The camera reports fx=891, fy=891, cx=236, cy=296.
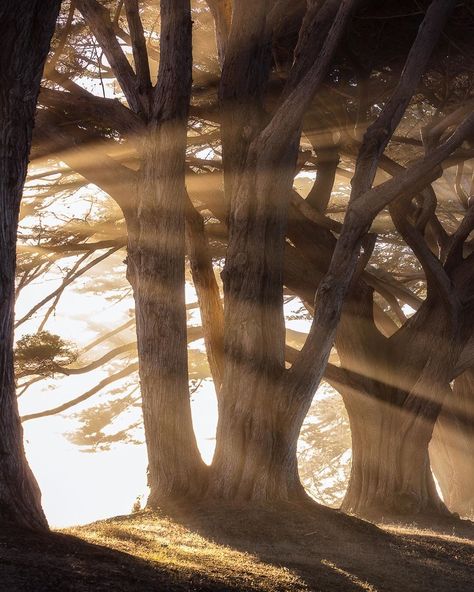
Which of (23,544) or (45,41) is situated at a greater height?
(45,41)

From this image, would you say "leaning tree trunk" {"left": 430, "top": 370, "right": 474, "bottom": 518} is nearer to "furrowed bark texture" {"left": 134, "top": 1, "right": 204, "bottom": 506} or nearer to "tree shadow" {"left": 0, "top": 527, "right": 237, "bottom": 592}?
"furrowed bark texture" {"left": 134, "top": 1, "right": 204, "bottom": 506}

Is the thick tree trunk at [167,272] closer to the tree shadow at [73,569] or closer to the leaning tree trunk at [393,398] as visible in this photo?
the tree shadow at [73,569]

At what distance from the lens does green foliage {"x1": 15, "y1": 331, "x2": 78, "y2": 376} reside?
10961 mm

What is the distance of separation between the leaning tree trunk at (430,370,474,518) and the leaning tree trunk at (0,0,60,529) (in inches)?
369

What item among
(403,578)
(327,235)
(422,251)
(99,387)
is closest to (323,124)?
(327,235)

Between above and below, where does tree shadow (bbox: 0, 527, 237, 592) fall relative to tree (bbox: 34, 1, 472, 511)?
below

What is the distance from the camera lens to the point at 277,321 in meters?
9.27

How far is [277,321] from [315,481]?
1924cm

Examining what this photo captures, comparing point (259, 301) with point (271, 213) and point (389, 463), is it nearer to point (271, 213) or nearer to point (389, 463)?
point (271, 213)

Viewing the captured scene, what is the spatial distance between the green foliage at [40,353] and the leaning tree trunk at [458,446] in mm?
6062

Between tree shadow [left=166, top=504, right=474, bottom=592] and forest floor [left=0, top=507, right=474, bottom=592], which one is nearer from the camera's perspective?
forest floor [left=0, top=507, right=474, bottom=592]

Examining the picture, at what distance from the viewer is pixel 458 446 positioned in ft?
46.3

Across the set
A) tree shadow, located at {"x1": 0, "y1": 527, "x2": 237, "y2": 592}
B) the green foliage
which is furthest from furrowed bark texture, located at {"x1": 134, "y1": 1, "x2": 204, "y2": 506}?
tree shadow, located at {"x1": 0, "y1": 527, "x2": 237, "y2": 592}

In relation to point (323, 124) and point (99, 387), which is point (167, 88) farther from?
point (99, 387)
